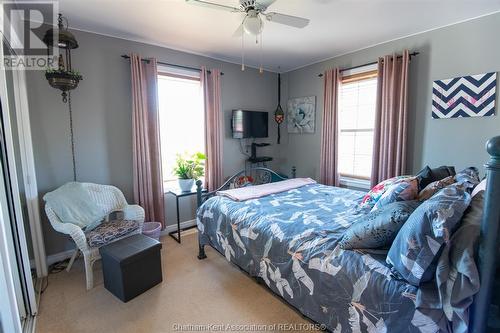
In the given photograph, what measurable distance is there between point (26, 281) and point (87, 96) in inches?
75.9

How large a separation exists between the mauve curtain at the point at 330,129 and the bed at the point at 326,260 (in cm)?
110

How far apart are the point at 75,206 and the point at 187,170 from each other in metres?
1.26

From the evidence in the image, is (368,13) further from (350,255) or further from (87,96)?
(87,96)

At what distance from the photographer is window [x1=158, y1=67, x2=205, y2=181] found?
3.49 m

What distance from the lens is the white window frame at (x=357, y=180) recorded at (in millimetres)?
3446

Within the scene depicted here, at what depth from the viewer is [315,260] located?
163cm

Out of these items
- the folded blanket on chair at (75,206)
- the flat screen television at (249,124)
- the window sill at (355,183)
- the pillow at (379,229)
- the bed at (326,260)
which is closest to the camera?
the bed at (326,260)

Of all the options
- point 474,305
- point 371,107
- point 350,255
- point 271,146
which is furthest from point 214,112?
point 474,305

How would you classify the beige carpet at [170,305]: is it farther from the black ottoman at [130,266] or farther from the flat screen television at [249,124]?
the flat screen television at [249,124]

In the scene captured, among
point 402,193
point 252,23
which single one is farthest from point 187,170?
point 402,193

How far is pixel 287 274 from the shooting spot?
1813mm

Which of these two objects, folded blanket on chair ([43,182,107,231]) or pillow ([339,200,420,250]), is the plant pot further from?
pillow ([339,200,420,250])

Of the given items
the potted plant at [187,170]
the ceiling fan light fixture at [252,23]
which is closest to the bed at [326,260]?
the potted plant at [187,170]

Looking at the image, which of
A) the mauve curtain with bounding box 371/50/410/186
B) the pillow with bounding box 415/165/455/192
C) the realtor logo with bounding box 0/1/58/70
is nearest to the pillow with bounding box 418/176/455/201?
the pillow with bounding box 415/165/455/192
